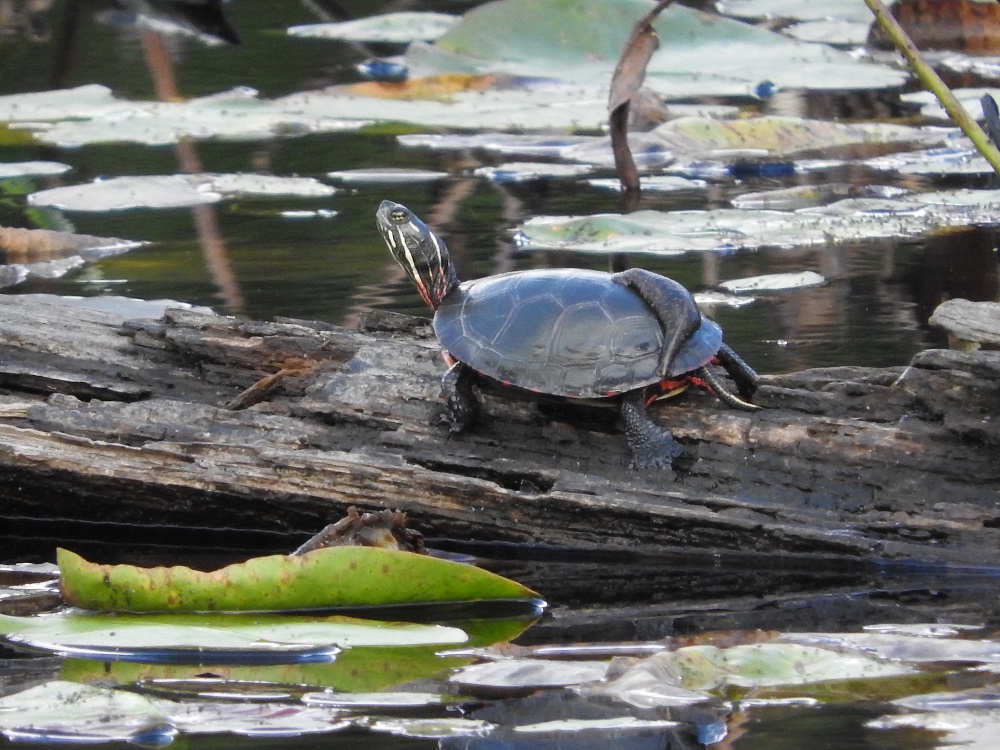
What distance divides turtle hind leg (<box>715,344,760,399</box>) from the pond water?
0.42 meters

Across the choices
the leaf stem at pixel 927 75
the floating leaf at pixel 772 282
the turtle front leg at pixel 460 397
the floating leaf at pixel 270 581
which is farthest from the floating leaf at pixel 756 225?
the floating leaf at pixel 270 581

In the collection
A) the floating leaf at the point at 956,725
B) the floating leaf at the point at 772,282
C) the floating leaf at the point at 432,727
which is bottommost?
the floating leaf at the point at 772,282

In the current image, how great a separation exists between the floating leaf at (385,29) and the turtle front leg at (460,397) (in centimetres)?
831

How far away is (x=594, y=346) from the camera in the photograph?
10.6 feet

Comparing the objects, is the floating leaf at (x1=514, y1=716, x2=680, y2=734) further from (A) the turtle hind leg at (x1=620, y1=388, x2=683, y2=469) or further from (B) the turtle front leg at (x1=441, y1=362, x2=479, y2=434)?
(B) the turtle front leg at (x1=441, y1=362, x2=479, y2=434)

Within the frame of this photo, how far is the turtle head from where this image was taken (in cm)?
359

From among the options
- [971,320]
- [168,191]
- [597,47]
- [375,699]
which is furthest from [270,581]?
[597,47]

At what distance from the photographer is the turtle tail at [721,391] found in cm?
321

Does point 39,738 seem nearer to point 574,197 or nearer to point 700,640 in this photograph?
point 700,640

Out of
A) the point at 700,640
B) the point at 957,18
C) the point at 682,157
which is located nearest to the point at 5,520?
the point at 700,640

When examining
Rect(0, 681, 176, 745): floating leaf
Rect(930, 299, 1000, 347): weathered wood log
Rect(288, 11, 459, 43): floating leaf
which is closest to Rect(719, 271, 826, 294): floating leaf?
Rect(930, 299, 1000, 347): weathered wood log

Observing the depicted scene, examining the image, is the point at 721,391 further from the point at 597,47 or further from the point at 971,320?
the point at 597,47

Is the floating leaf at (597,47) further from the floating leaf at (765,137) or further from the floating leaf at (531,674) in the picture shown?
the floating leaf at (531,674)

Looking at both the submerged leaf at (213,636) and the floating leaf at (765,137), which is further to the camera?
the floating leaf at (765,137)
